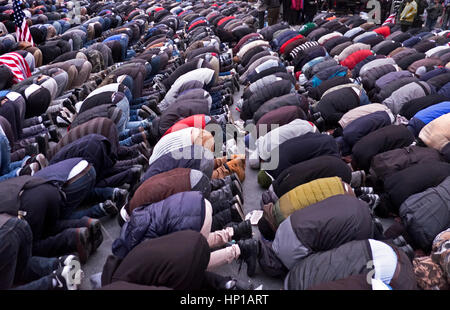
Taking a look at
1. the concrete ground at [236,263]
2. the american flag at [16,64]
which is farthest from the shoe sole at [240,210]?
the american flag at [16,64]

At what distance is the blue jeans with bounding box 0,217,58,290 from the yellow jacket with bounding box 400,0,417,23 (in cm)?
951

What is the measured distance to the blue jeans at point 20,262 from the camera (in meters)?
2.60

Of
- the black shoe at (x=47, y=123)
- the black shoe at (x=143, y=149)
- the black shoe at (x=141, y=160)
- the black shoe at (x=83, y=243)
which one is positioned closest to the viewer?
the black shoe at (x=83, y=243)

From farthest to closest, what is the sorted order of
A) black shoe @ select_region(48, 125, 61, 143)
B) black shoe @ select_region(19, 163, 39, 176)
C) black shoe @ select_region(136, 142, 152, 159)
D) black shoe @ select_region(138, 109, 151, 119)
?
black shoe @ select_region(138, 109, 151, 119), black shoe @ select_region(48, 125, 61, 143), black shoe @ select_region(136, 142, 152, 159), black shoe @ select_region(19, 163, 39, 176)

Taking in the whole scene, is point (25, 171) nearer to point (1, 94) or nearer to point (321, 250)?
point (1, 94)

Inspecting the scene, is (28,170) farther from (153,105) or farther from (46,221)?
(153,105)

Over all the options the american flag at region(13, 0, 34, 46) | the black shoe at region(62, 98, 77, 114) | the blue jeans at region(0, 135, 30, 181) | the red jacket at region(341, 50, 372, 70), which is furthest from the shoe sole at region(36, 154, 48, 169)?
the american flag at region(13, 0, 34, 46)

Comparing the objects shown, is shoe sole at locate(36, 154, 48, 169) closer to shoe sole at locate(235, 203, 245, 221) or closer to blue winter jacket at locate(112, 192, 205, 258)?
blue winter jacket at locate(112, 192, 205, 258)

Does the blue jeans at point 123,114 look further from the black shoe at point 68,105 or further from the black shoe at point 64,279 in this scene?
the black shoe at point 64,279

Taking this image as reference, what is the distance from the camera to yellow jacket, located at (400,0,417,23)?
369 inches

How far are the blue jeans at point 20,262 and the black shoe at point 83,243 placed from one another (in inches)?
10.3

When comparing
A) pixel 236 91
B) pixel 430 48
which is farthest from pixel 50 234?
pixel 430 48

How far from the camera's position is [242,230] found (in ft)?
10.9

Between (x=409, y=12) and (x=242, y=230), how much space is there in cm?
845
